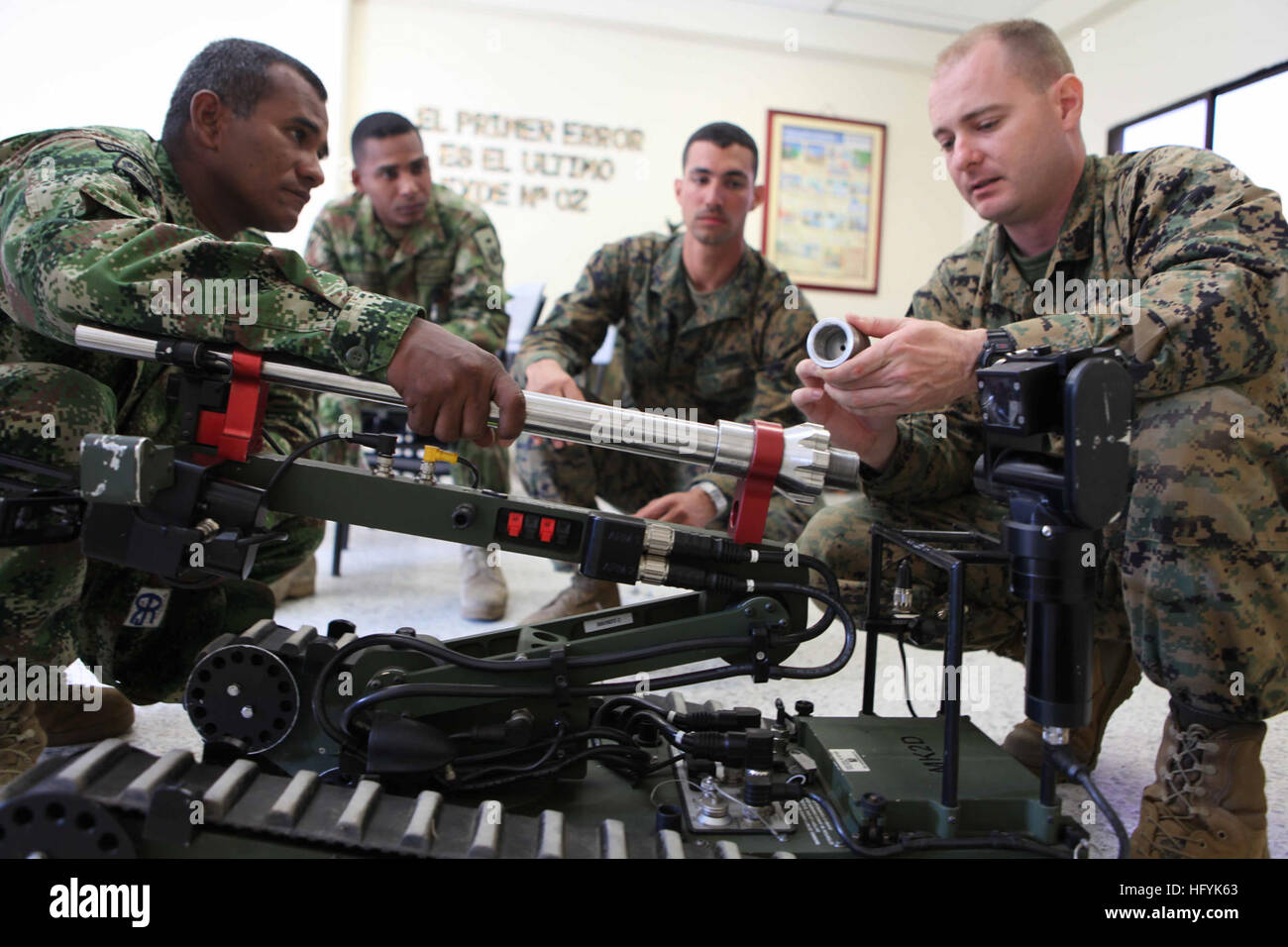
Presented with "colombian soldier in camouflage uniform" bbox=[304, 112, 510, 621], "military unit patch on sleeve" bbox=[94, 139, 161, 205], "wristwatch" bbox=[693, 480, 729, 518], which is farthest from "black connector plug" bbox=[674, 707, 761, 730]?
"colombian soldier in camouflage uniform" bbox=[304, 112, 510, 621]

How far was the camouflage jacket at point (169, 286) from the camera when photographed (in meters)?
0.95

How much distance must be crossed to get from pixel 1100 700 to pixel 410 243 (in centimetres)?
235

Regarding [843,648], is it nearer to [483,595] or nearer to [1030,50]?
[1030,50]

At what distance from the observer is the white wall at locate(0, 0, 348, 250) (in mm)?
4188

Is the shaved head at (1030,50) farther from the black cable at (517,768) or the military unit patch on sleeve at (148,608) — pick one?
the military unit patch on sleeve at (148,608)

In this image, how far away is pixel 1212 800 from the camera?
3.49 feet

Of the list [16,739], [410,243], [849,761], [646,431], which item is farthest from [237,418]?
[410,243]

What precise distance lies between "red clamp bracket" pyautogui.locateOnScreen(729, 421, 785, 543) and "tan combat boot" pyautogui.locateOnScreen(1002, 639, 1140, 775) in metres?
0.73

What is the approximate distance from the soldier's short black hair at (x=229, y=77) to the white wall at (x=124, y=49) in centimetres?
305

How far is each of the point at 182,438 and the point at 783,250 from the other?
180 inches
